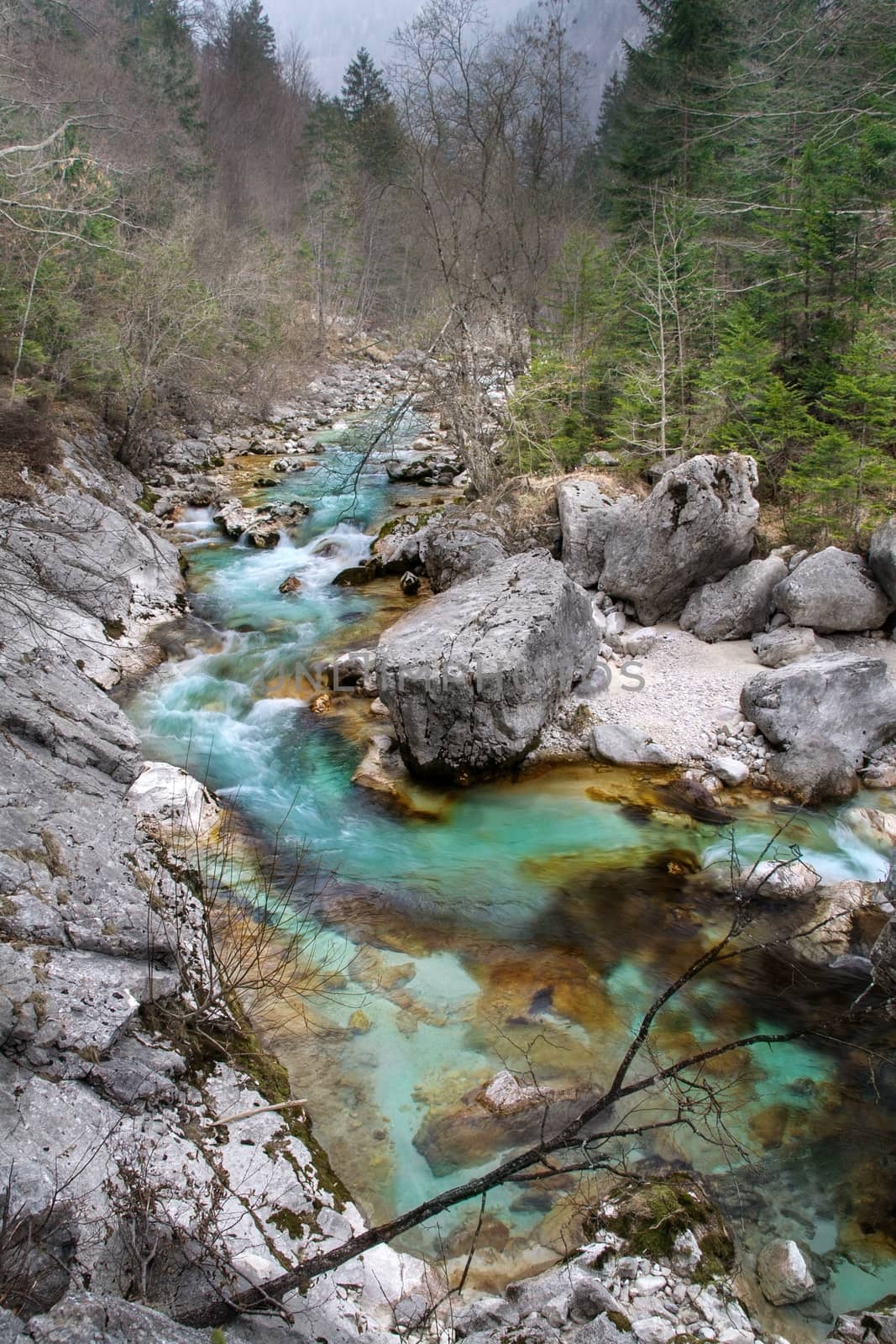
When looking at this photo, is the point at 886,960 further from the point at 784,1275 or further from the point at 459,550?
the point at 459,550

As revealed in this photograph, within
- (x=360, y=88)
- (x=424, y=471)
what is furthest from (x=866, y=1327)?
(x=360, y=88)

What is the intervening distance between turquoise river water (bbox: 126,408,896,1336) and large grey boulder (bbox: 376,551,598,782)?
0.47 metres

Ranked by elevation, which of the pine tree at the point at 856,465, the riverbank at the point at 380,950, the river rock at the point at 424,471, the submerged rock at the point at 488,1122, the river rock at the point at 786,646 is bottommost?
the submerged rock at the point at 488,1122

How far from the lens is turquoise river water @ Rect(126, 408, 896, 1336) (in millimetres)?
4441

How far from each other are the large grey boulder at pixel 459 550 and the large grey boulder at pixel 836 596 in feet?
14.1

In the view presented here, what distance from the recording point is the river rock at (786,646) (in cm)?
950

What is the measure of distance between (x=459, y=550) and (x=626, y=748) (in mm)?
4737

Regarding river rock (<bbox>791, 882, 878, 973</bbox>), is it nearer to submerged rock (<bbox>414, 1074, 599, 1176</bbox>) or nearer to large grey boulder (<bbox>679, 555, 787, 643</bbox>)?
submerged rock (<bbox>414, 1074, 599, 1176</bbox>)

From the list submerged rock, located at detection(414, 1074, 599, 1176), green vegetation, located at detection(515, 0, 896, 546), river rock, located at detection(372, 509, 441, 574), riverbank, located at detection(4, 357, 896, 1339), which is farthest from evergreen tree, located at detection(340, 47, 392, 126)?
submerged rock, located at detection(414, 1074, 599, 1176)

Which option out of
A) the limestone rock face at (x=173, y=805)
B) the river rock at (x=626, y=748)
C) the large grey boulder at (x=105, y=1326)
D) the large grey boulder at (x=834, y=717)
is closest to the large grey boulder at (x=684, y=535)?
the large grey boulder at (x=834, y=717)

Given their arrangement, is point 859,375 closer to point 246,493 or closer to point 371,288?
point 246,493

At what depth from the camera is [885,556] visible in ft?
30.2

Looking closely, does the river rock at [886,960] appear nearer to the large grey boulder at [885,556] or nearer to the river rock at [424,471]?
the large grey boulder at [885,556]

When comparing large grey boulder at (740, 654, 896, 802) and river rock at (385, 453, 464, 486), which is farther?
river rock at (385, 453, 464, 486)
